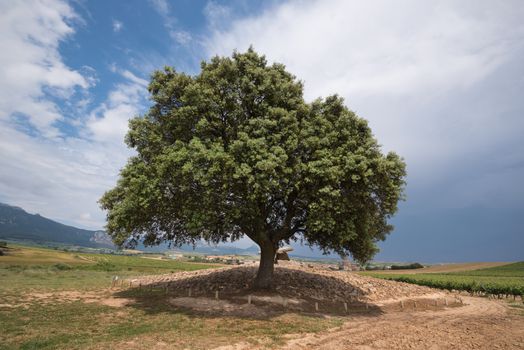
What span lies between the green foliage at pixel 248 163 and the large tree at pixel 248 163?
89mm

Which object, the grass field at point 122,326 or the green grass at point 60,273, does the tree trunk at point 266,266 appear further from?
the green grass at point 60,273

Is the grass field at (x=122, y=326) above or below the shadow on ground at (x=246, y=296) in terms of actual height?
below

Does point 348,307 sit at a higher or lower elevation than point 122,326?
Result: higher

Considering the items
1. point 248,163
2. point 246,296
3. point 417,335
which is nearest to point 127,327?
point 246,296

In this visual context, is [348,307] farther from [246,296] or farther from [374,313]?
[246,296]

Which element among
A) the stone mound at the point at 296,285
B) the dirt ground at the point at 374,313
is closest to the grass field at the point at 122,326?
the dirt ground at the point at 374,313

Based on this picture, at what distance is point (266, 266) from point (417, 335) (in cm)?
1519

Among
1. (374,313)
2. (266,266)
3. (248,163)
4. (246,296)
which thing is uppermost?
(248,163)

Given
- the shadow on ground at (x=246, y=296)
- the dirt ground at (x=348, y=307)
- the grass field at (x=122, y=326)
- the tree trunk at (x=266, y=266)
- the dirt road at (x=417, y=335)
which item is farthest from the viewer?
the tree trunk at (x=266, y=266)

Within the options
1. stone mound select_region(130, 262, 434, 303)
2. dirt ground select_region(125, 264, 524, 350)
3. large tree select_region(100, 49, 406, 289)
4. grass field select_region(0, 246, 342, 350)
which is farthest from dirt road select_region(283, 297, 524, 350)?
stone mound select_region(130, 262, 434, 303)

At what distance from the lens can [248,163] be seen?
24.1m

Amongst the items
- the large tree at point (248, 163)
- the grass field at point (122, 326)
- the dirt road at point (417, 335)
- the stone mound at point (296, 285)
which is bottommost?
the grass field at point (122, 326)

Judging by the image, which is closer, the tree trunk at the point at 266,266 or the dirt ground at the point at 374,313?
the dirt ground at the point at 374,313

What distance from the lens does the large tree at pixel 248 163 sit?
24.2 meters
